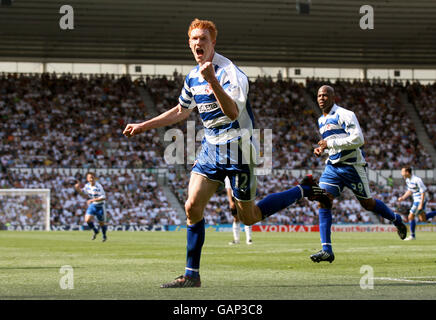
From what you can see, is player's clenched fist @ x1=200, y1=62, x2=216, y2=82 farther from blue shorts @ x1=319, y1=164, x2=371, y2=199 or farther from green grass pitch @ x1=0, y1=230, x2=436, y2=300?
blue shorts @ x1=319, y1=164, x2=371, y2=199

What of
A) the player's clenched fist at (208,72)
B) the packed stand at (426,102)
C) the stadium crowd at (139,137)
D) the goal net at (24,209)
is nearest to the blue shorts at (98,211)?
the goal net at (24,209)

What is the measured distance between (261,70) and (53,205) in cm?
1855

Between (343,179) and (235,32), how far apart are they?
30.9 metres

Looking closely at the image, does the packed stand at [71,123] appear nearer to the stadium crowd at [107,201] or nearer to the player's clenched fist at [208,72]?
the stadium crowd at [107,201]

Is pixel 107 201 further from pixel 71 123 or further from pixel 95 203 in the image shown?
pixel 95 203

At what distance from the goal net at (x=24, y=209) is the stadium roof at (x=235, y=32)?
8.97 m

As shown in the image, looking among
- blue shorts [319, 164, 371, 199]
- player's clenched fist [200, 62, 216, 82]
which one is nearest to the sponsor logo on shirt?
player's clenched fist [200, 62, 216, 82]

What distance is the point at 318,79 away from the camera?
5062cm

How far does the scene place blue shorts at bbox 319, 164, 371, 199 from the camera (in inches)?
472

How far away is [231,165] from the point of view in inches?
319

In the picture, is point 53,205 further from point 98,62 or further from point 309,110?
point 309,110

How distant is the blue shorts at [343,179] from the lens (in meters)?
12.0

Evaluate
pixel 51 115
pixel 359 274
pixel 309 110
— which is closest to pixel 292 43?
pixel 309 110

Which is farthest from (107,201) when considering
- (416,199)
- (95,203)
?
(416,199)
